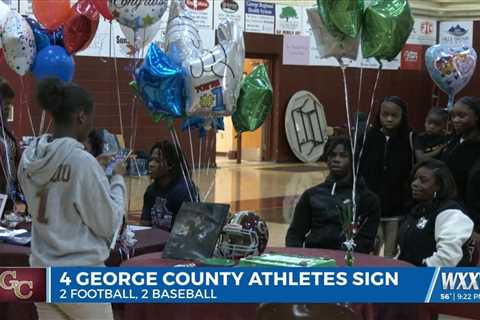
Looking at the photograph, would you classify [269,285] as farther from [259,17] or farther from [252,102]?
[259,17]

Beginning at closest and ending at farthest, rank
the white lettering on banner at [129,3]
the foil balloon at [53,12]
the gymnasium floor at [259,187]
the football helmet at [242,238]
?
the football helmet at [242,238], the white lettering on banner at [129,3], the foil balloon at [53,12], the gymnasium floor at [259,187]

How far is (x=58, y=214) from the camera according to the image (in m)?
2.65

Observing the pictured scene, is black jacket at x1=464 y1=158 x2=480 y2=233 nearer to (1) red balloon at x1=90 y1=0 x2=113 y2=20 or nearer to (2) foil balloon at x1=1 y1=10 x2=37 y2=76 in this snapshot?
(1) red balloon at x1=90 y1=0 x2=113 y2=20

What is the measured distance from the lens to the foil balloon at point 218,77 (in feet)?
12.9

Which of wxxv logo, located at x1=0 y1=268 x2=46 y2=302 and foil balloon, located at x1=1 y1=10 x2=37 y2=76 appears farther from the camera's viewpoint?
foil balloon, located at x1=1 y1=10 x2=37 y2=76

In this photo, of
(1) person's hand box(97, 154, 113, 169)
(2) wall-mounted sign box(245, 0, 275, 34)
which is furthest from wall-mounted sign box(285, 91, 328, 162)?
(1) person's hand box(97, 154, 113, 169)

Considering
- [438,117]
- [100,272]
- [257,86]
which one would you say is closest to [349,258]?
[100,272]

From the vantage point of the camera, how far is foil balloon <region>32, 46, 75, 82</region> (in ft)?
16.2

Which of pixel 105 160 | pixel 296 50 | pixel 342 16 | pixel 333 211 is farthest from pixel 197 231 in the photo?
pixel 296 50

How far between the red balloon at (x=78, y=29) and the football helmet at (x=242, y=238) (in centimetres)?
247

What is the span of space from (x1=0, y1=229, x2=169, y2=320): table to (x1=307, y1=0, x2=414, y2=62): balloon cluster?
51.6 inches

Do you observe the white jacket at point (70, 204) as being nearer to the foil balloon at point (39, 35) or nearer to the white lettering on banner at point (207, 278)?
the white lettering on banner at point (207, 278)

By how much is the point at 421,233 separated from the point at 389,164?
1.13m

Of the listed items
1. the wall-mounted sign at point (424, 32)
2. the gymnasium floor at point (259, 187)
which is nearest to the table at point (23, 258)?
the gymnasium floor at point (259, 187)
